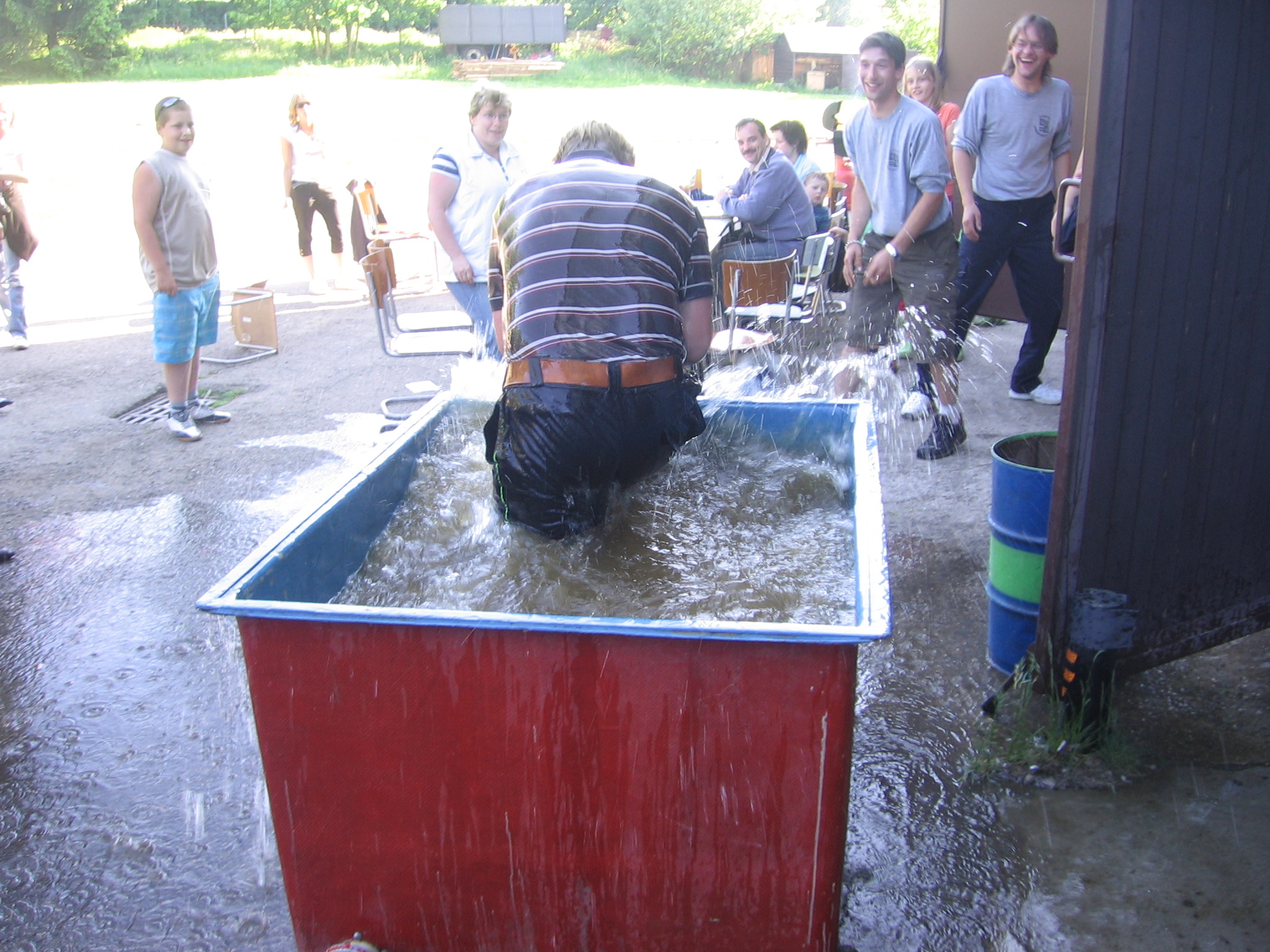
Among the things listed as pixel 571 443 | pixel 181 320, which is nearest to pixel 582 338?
pixel 571 443

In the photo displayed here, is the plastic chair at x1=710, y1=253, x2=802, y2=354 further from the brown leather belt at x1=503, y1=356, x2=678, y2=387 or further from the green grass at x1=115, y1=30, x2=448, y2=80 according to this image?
the green grass at x1=115, y1=30, x2=448, y2=80

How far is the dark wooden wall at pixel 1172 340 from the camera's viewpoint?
2.23 m

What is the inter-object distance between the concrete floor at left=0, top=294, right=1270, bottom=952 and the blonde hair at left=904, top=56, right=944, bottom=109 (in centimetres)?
→ 276

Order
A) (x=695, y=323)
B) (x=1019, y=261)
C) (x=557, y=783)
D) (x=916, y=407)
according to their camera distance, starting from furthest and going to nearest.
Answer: (x=916, y=407)
(x=1019, y=261)
(x=695, y=323)
(x=557, y=783)

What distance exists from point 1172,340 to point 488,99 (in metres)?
3.83

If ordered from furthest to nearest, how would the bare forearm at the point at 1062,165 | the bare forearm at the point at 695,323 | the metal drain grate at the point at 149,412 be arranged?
the metal drain grate at the point at 149,412
the bare forearm at the point at 1062,165
the bare forearm at the point at 695,323

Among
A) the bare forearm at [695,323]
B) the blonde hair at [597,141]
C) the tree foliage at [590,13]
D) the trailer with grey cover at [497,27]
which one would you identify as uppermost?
the tree foliage at [590,13]

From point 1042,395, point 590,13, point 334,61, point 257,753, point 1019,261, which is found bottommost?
point 257,753

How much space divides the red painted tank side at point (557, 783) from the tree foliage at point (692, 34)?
4542cm

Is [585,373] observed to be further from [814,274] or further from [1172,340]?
[814,274]

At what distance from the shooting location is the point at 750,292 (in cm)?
579

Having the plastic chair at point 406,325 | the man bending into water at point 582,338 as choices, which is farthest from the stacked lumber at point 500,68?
the man bending into water at point 582,338

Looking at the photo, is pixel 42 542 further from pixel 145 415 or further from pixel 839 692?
pixel 839 692

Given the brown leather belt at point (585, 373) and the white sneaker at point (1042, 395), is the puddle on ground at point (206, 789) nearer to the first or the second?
the brown leather belt at point (585, 373)
